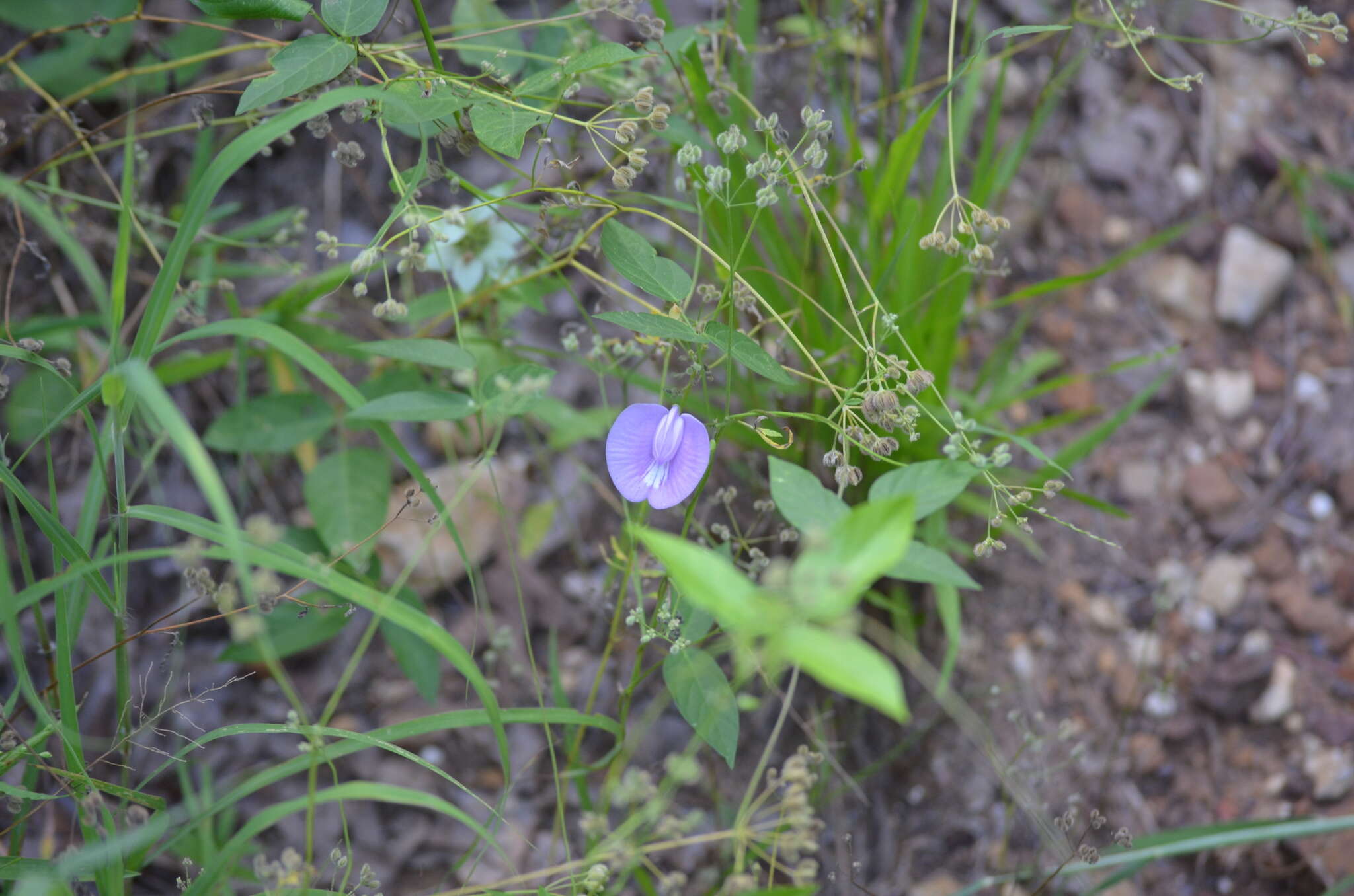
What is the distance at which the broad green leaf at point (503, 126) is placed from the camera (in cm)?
92

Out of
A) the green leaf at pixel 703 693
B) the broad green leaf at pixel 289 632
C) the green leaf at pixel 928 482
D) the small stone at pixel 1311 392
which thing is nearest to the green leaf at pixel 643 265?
the green leaf at pixel 928 482

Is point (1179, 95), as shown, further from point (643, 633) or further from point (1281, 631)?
point (643, 633)

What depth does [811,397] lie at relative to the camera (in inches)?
52.5

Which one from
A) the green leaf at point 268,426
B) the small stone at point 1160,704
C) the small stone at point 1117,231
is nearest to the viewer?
→ the green leaf at point 268,426

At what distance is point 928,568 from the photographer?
86 centimetres

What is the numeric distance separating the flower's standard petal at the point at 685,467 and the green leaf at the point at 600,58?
372 mm

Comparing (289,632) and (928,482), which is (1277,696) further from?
(289,632)

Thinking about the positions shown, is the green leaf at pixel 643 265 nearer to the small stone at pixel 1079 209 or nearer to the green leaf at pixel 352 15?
the green leaf at pixel 352 15

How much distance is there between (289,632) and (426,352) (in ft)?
1.79

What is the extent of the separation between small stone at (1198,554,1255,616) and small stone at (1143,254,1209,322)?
530 millimetres

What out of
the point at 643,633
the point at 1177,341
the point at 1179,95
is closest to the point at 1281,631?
the point at 1177,341

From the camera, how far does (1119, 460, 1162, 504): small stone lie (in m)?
1.82

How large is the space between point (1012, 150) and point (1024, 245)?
28 centimetres

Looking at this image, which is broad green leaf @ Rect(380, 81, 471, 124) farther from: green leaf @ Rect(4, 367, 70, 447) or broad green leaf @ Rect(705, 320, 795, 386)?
green leaf @ Rect(4, 367, 70, 447)
